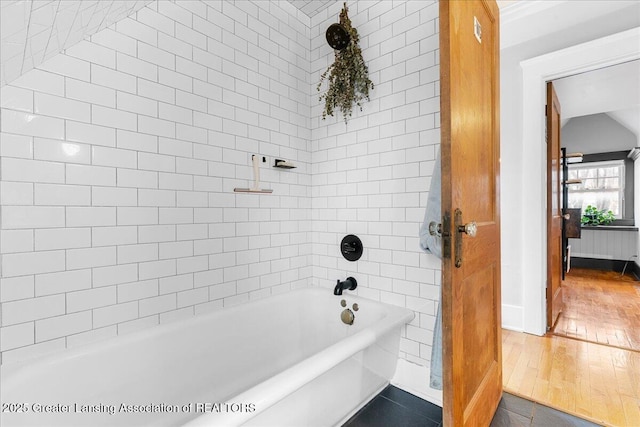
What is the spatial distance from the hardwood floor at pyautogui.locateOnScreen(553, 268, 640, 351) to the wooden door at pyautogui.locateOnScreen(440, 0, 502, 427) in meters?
1.55

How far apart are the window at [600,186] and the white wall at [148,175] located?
245 inches

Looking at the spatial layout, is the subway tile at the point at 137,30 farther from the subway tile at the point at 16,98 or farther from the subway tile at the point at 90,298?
the subway tile at the point at 90,298

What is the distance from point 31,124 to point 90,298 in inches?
30.8

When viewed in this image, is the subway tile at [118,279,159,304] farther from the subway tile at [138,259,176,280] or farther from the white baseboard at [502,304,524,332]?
the white baseboard at [502,304,524,332]

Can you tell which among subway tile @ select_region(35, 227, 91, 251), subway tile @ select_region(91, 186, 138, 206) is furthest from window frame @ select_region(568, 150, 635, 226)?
subway tile @ select_region(35, 227, 91, 251)

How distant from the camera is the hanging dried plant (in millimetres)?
2076

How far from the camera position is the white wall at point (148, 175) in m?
1.26

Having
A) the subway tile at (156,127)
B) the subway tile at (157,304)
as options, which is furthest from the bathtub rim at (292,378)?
the subway tile at (156,127)

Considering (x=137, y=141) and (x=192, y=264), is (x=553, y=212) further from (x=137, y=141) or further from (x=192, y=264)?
(x=137, y=141)

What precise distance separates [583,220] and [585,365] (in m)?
4.76

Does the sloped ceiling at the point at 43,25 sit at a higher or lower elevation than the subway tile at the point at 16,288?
higher

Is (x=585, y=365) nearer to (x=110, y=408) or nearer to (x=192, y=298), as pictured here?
(x=192, y=298)

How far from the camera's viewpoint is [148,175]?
1578 mm

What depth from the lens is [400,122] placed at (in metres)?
1.93
